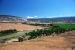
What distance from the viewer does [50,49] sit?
1634cm

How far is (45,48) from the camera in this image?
16922 mm

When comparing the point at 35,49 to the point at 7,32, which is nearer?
the point at 35,49

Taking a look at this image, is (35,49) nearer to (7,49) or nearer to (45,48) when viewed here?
(45,48)

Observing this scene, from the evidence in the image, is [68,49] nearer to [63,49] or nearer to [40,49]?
[63,49]

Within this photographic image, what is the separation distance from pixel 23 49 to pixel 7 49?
142cm

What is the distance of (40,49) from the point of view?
16.4 meters

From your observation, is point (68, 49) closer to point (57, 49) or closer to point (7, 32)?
point (57, 49)

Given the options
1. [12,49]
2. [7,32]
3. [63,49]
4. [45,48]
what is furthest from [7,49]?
[7,32]

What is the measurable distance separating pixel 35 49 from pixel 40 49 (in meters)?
0.41

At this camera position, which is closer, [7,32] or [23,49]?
[23,49]

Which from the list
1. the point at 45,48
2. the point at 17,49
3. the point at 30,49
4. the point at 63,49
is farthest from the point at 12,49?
the point at 63,49

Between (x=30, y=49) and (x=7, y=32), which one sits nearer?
(x=30, y=49)

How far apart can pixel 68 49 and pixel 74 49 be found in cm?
48

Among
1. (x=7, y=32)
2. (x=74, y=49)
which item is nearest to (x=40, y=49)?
(x=74, y=49)
